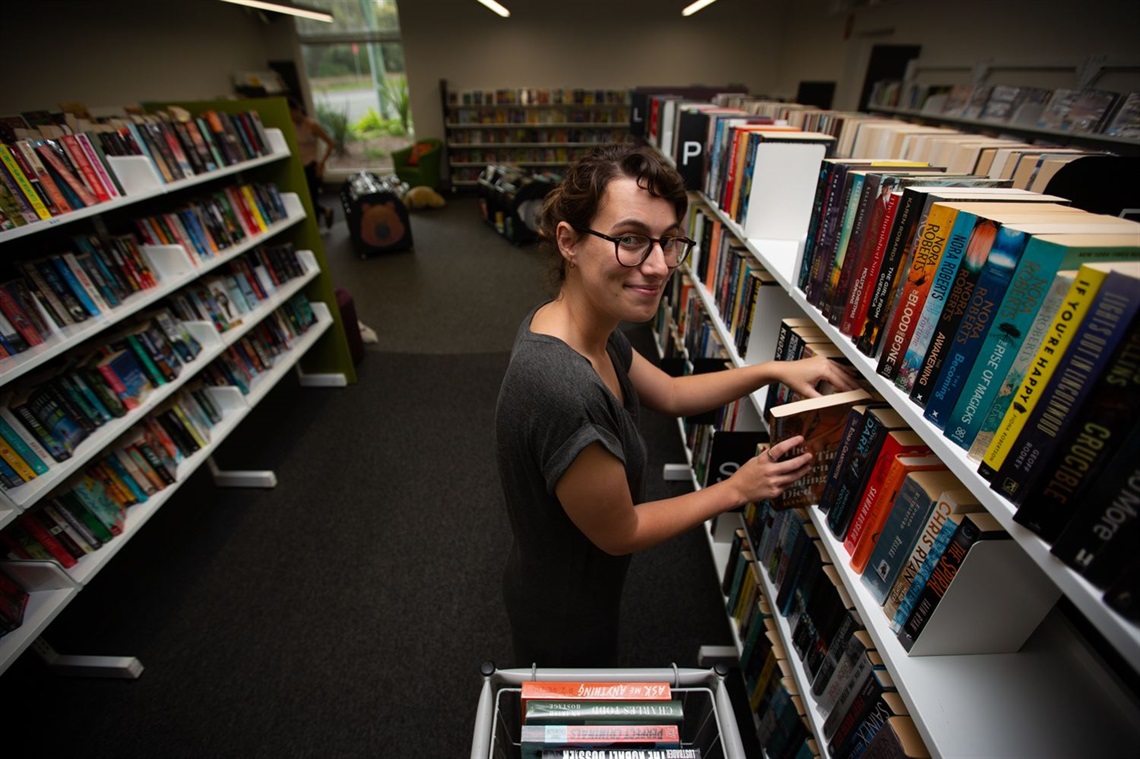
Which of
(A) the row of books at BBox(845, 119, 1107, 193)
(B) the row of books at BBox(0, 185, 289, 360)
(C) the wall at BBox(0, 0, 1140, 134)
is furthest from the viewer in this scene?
(C) the wall at BBox(0, 0, 1140, 134)

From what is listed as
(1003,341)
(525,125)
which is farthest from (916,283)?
(525,125)

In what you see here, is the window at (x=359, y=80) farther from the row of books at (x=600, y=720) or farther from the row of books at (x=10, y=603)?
the row of books at (x=600, y=720)

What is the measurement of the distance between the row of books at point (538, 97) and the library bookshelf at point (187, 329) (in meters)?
6.35

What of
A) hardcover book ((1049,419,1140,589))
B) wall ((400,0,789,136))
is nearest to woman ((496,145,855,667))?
hardcover book ((1049,419,1140,589))

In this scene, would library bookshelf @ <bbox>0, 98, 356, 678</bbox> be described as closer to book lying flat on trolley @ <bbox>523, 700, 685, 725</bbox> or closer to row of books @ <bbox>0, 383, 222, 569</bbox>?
row of books @ <bbox>0, 383, 222, 569</bbox>

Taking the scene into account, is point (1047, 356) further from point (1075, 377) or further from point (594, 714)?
point (594, 714)

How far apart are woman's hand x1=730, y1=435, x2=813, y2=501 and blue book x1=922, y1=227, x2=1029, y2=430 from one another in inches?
9.6

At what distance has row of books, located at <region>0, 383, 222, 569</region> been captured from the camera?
1620 millimetres

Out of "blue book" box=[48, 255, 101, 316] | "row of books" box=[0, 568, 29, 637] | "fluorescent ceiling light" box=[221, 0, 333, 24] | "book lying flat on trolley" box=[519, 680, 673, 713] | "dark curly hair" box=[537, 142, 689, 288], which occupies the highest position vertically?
"fluorescent ceiling light" box=[221, 0, 333, 24]

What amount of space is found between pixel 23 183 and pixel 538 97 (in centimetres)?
791

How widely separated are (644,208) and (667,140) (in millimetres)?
2737

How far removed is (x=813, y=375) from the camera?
43.6 inches

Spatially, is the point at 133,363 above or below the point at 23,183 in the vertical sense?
below

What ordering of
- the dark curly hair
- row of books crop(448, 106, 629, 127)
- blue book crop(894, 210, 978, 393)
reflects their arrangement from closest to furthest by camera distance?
1. blue book crop(894, 210, 978, 393)
2. the dark curly hair
3. row of books crop(448, 106, 629, 127)
